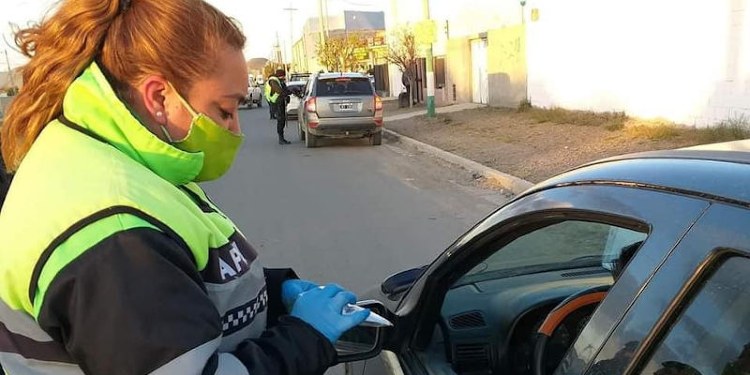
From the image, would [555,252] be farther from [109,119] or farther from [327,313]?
[109,119]

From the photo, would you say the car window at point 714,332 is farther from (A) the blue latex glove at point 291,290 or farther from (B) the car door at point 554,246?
(A) the blue latex glove at point 291,290

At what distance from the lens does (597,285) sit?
90.1 inches

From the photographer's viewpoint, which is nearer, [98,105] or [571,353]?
[98,105]

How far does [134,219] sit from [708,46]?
11798mm

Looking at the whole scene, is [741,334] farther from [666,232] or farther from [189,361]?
[189,361]

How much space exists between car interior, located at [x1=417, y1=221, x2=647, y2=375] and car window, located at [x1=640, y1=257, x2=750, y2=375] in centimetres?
64

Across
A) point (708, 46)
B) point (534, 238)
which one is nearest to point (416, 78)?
point (708, 46)

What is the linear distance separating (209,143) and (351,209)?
21.4 ft

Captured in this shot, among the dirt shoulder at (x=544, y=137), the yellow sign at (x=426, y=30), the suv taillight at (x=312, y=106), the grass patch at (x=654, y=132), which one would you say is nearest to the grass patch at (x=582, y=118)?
the dirt shoulder at (x=544, y=137)

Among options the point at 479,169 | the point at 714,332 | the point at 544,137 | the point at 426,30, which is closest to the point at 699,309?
the point at 714,332

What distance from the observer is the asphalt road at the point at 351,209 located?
5.79 meters

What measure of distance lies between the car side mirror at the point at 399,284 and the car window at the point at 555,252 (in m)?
0.26

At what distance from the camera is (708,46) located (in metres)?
10.9

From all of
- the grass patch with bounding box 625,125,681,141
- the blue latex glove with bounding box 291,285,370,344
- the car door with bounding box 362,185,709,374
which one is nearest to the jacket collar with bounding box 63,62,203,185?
the blue latex glove with bounding box 291,285,370,344
